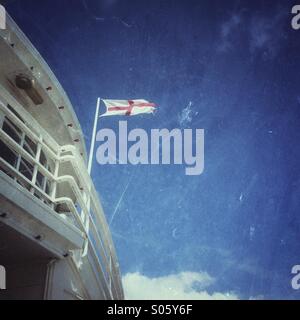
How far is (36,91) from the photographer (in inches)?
268

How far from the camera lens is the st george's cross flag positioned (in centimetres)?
991

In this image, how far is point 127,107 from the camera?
32.8 feet

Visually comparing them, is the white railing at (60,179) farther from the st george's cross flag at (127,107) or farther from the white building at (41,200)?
the st george's cross flag at (127,107)

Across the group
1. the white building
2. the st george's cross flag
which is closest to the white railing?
the white building

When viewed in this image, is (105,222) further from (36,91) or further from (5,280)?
(36,91)

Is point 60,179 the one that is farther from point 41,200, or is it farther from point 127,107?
point 127,107

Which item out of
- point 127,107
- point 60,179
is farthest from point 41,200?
point 127,107

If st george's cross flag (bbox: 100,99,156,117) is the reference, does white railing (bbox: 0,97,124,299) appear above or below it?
below

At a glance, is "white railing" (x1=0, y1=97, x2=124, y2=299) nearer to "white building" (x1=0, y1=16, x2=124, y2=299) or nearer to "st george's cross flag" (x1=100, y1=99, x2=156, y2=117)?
"white building" (x1=0, y1=16, x2=124, y2=299)

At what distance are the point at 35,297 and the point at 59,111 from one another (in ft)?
13.9

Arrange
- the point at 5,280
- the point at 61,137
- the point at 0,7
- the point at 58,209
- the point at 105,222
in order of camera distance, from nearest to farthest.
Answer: the point at 5,280 → the point at 0,7 → the point at 58,209 → the point at 105,222 → the point at 61,137

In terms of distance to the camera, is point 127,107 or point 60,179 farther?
point 127,107

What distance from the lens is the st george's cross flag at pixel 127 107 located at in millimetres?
9914
